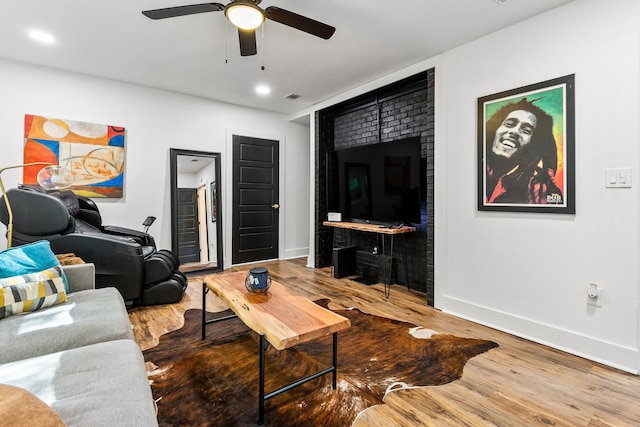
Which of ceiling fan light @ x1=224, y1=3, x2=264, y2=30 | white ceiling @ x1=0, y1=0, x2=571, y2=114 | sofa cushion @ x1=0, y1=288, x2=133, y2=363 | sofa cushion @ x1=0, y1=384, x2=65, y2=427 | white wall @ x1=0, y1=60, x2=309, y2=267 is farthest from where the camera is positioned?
white wall @ x1=0, y1=60, x2=309, y2=267

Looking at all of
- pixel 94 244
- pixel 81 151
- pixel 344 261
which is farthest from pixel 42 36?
pixel 344 261

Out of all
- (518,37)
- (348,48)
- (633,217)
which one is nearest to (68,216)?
(348,48)

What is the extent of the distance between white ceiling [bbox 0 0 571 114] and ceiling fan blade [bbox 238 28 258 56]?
28cm

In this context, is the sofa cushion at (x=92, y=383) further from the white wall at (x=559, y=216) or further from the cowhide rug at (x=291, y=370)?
the white wall at (x=559, y=216)

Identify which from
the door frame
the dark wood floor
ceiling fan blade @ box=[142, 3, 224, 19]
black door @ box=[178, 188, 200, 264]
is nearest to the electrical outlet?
the dark wood floor

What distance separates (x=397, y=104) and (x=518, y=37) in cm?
157

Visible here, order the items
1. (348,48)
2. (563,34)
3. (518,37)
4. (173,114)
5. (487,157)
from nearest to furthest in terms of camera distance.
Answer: (563,34)
(518,37)
(487,157)
(348,48)
(173,114)

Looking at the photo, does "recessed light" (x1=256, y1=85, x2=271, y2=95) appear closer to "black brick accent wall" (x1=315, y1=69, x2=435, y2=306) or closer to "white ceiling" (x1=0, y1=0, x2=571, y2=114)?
"white ceiling" (x1=0, y1=0, x2=571, y2=114)

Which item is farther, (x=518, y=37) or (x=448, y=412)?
(x=518, y=37)

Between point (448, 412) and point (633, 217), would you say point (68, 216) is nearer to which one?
point (448, 412)

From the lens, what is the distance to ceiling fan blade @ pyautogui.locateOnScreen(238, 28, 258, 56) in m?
2.33

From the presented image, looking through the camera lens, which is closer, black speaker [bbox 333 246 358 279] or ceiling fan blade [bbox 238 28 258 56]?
ceiling fan blade [bbox 238 28 258 56]

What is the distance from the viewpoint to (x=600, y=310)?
2.20m

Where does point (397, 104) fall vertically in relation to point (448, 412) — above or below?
above
